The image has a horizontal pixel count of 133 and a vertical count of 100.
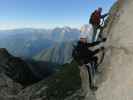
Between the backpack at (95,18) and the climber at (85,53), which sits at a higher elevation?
the backpack at (95,18)

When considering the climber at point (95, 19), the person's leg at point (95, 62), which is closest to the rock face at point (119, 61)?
the person's leg at point (95, 62)

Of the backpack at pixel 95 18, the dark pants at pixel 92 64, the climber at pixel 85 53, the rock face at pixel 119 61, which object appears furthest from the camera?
the backpack at pixel 95 18

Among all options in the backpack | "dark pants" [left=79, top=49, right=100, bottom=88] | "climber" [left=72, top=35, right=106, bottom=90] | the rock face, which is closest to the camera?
the rock face

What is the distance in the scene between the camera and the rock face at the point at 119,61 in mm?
26531

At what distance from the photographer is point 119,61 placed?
2825 cm

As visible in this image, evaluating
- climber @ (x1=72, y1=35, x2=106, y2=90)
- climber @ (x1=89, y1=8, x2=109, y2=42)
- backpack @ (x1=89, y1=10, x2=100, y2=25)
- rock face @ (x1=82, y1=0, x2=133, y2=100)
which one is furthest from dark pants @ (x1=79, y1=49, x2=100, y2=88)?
backpack @ (x1=89, y1=10, x2=100, y2=25)

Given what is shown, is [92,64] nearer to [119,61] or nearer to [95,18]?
[119,61]

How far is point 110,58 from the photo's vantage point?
97.6 ft

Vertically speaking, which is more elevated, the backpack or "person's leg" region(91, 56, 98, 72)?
the backpack

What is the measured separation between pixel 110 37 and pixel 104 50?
1619 millimetres

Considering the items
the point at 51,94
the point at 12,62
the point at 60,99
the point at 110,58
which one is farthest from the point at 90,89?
the point at 12,62

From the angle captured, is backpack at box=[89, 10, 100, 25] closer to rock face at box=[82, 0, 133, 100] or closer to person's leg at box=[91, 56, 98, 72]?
rock face at box=[82, 0, 133, 100]

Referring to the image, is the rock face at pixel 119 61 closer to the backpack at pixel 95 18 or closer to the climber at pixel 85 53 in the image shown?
the climber at pixel 85 53

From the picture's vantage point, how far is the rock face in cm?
2653
